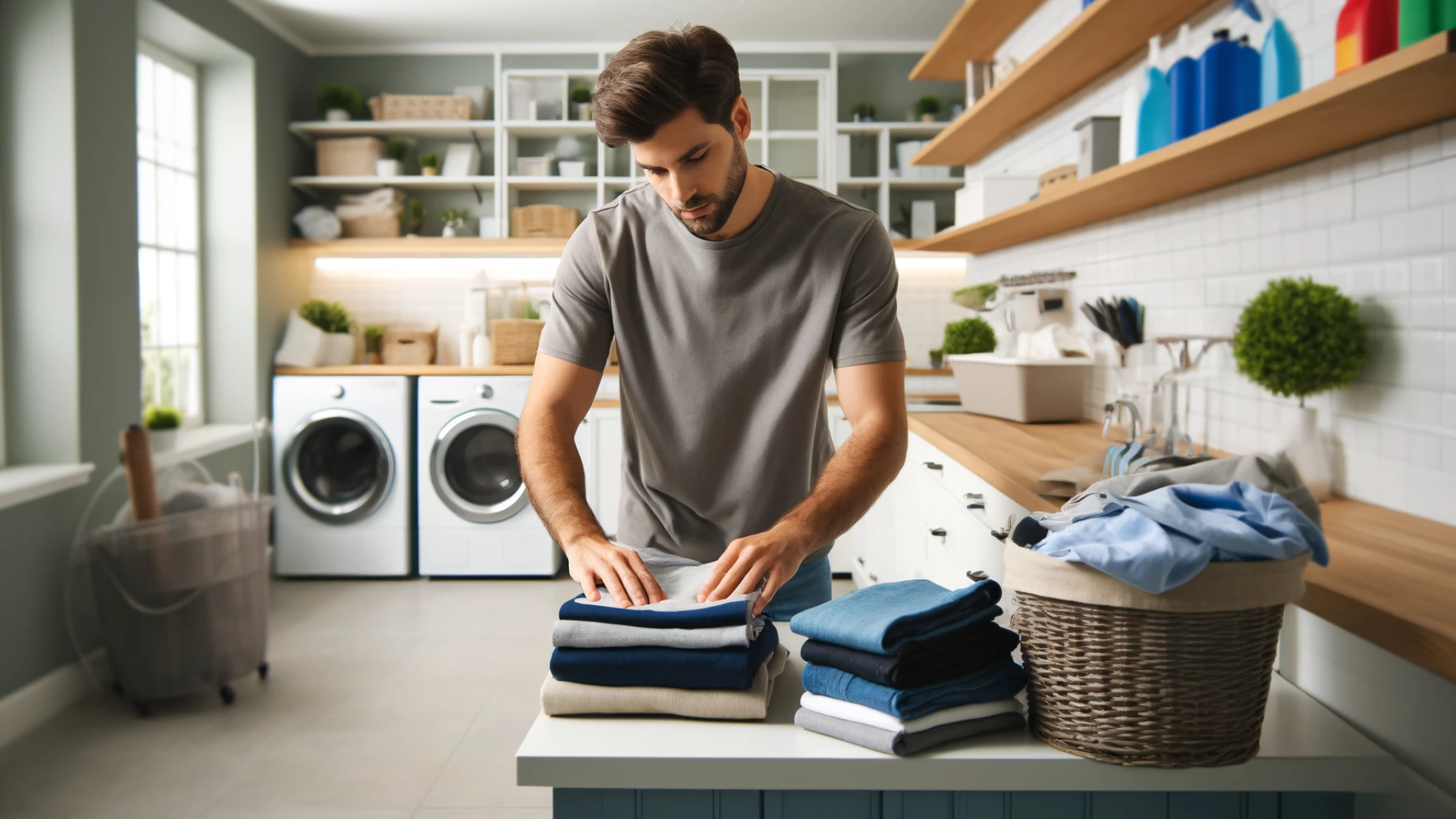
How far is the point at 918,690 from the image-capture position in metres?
0.97

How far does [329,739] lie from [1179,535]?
104 inches

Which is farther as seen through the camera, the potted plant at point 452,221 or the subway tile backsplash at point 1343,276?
the potted plant at point 452,221

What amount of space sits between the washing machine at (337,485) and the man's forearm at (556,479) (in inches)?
128

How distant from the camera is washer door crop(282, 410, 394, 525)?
459 cm

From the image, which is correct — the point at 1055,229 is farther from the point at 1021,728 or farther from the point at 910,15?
the point at 1021,728

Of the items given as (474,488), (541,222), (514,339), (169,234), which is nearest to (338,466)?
(474,488)

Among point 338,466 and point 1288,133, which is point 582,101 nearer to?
point 338,466

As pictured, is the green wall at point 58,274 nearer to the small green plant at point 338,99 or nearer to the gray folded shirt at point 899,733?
the small green plant at point 338,99

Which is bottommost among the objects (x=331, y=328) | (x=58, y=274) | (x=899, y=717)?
(x=899, y=717)

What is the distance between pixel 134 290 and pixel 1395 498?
12.7 ft

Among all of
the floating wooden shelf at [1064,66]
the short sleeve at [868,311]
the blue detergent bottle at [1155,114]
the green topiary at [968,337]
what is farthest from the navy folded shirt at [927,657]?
the green topiary at [968,337]

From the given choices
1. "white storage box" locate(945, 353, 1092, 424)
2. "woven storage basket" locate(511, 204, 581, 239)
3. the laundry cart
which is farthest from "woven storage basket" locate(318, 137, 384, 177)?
"white storage box" locate(945, 353, 1092, 424)

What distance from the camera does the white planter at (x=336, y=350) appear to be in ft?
16.2

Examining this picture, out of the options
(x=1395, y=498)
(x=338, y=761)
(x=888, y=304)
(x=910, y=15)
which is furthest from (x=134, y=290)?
(x=1395, y=498)
